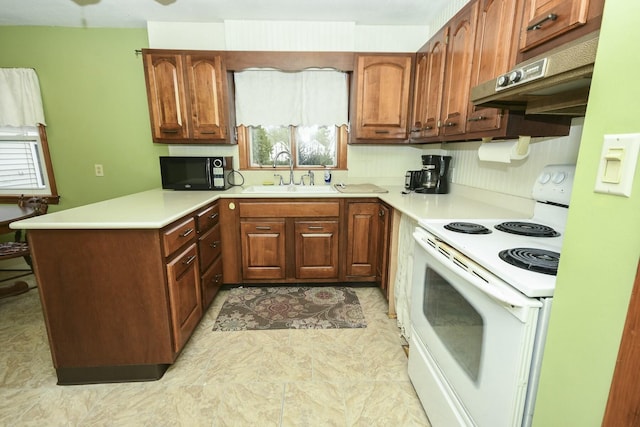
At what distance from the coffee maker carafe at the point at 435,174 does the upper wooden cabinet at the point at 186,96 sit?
1.79m

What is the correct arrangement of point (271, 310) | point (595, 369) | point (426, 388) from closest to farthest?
point (595, 369) < point (426, 388) < point (271, 310)

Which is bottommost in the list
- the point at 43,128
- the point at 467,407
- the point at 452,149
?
the point at 467,407

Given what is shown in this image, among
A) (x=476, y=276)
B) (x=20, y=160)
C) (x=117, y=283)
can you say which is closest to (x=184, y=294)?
(x=117, y=283)

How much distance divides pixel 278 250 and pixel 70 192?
2.30 meters

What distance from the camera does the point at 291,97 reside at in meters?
2.79

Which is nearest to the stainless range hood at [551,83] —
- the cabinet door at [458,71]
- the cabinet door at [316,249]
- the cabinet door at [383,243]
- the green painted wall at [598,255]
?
the green painted wall at [598,255]

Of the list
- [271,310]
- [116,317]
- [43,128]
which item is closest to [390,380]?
[271,310]

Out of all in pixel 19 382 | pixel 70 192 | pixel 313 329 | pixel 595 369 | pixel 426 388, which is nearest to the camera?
pixel 595 369

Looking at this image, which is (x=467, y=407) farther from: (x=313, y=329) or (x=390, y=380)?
(x=313, y=329)

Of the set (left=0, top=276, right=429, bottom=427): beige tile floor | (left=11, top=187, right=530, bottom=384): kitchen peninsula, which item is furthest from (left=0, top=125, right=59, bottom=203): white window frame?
(left=11, top=187, right=530, bottom=384): kitchen peninsula

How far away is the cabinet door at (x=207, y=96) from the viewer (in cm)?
250

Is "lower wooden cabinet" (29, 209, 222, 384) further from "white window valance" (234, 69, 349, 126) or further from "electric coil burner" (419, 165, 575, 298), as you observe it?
"white window valance" (234, 69, 349, 126)

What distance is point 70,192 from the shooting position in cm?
300

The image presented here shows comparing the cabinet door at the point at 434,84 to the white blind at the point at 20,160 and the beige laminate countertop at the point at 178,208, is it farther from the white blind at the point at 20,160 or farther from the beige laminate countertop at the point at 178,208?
the white blind at the point at 20,160
